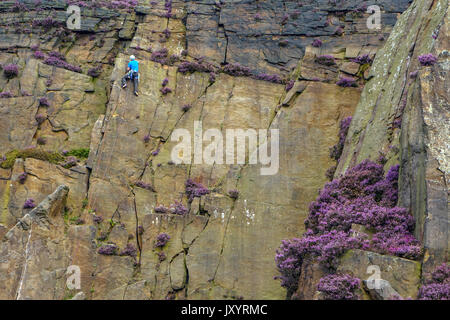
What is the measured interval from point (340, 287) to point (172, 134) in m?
16.7

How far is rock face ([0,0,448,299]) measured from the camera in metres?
28.4

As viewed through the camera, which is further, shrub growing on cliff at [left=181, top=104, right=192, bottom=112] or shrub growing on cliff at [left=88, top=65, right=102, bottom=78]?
shrub growing on cliff at [left=88, top=65, right=102, bottom=78]

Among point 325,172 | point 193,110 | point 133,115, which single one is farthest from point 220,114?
point 325,172

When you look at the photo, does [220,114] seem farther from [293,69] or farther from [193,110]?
[293,69]

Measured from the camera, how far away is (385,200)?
2517 centimetres

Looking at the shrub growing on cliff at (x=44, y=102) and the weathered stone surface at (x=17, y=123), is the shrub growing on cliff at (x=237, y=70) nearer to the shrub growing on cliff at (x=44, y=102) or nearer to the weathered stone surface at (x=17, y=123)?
the shrub growing on cliff at (x=44, y=102)

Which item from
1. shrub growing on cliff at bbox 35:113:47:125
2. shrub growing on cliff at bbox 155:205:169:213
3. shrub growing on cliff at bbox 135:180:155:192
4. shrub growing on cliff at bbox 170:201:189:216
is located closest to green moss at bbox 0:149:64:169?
shrub growing on cliff at bbox 35:113:47:125

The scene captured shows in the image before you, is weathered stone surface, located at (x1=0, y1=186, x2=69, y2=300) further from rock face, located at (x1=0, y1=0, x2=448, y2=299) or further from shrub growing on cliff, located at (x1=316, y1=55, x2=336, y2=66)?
shrub growing on cliff, located at (x1=316, y1=55, x2=336, y2=66)

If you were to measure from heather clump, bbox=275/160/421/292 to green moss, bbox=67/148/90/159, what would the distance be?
45.4ft

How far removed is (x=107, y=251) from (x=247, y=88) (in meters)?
13.6

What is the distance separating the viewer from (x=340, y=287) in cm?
2103

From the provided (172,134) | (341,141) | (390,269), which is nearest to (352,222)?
(390,269)

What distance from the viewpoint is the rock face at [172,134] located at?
28406 mm

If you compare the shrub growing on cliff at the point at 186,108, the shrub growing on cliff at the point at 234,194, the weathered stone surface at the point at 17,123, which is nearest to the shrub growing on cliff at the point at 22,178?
the weathered stone surface at the point at 17,123
